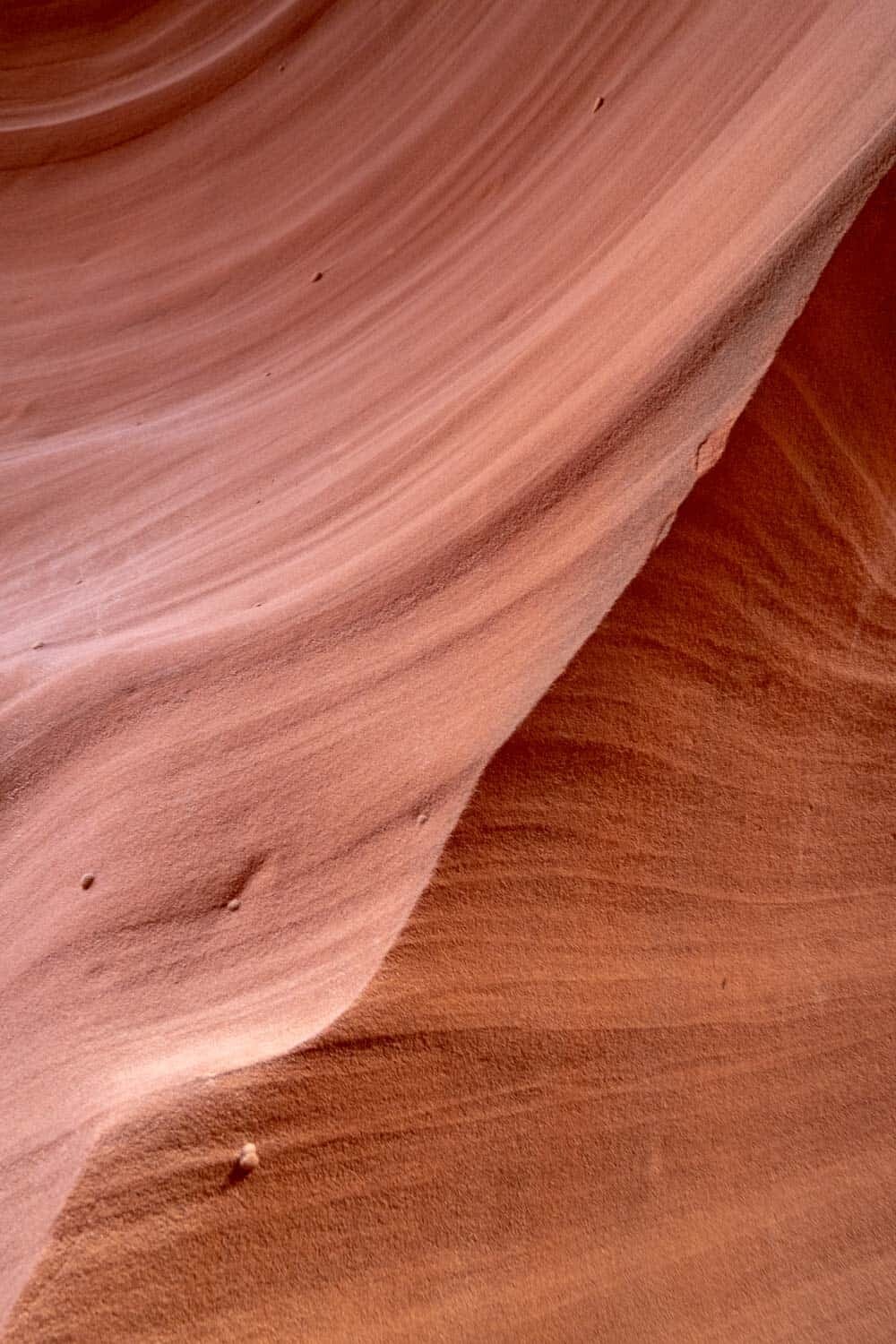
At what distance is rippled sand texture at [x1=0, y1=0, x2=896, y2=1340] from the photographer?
1.12m

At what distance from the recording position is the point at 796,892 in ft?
4.96

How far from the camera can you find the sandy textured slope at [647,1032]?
105 centimetres

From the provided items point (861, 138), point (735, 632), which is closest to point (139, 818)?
point (735, 632)

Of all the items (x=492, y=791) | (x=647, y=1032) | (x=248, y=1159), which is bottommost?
(x=647, y=1032)

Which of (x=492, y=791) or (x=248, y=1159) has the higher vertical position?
(x=492, y=791)

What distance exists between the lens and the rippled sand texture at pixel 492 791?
112cm

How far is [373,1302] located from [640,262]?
2000 mm

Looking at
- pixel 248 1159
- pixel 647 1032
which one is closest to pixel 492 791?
pixel 647 1032

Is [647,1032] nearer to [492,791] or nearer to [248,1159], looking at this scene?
[492,791]

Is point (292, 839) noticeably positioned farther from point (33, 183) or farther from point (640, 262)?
point (33, 183)

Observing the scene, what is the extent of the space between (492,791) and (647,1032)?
1.29 ft

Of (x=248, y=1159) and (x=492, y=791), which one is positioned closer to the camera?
(x=248, y=1159)

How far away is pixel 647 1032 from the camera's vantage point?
51.7 inches

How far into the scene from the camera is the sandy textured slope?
105 centimetres
